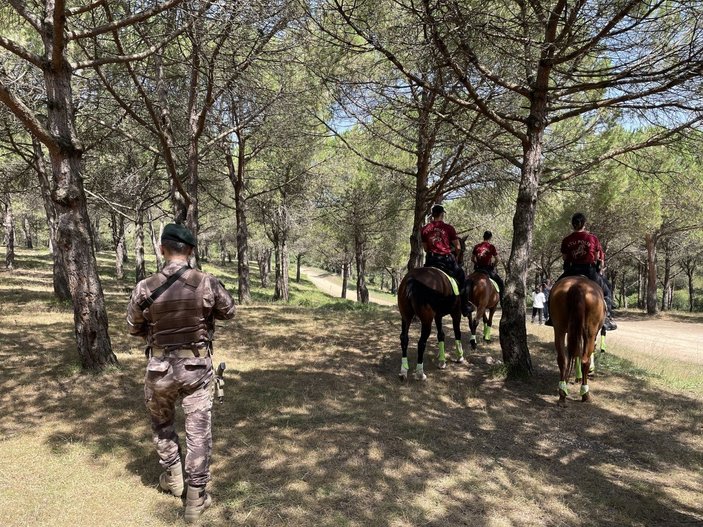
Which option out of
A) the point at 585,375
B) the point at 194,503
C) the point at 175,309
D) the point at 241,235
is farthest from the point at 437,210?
the point at 241,235

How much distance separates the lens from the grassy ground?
335cm

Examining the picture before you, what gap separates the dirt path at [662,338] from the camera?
1299cm

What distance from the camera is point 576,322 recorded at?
5.85 m

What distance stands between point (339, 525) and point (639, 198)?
26004 millimetres

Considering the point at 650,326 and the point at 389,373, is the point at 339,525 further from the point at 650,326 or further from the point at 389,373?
the point at 650,326

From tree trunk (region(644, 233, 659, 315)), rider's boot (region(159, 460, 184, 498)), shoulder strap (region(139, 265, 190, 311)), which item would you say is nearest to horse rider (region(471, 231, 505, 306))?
shoulder strap (region(139, 265, 190, 311))

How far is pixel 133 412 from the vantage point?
16.6 ft

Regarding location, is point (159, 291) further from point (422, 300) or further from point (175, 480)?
point (422, 300)

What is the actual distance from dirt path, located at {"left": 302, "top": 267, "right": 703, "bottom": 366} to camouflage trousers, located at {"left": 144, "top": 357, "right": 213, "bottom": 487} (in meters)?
12.0

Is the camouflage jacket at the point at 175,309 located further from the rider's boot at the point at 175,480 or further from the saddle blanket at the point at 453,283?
the saddle blanket at the point at 453,283

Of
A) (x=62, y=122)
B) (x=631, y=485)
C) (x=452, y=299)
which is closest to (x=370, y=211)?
(x=452, y=299)

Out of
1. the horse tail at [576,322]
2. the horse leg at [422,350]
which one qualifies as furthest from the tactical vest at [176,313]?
the horse tail at [576,322]

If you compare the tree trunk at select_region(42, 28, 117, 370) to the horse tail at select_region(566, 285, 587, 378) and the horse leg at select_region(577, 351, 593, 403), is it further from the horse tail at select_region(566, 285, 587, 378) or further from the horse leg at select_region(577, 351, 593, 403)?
the horse leg at select_region(577, 351, 593, 403)

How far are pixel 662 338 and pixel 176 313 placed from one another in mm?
20431
